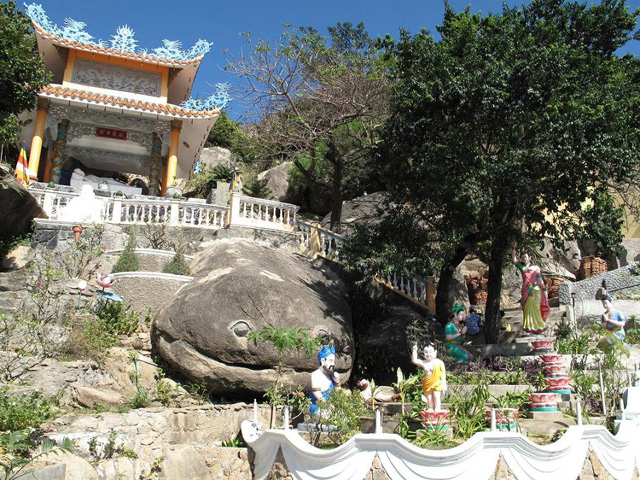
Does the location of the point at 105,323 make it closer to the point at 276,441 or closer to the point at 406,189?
the point at 276,441

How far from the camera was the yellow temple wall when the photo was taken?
872 inches

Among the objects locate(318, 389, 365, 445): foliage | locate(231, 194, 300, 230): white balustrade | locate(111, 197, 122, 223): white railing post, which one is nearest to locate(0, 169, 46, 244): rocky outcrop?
locate(111, 197, 122, 223): white railing post

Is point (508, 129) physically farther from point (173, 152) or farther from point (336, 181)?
point (173, 152)

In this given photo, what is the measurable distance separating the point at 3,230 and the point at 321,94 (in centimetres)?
1045

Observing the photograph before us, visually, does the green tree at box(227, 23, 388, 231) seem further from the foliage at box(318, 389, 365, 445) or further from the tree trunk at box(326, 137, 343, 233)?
the foliage at box(318, 389, 365, 445)

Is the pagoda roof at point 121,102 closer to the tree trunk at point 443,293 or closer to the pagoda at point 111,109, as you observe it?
the pagoda at point 111,109

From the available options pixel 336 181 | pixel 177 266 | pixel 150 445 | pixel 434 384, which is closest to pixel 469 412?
pixel 434 384

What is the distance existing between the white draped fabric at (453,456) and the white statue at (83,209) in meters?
9.81

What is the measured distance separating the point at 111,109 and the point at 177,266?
33.7 ft

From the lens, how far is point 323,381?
865 cm

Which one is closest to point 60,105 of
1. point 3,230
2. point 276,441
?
point 3,230

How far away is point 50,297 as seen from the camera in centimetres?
1109

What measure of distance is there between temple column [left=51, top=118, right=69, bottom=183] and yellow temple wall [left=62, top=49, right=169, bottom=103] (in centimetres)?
161

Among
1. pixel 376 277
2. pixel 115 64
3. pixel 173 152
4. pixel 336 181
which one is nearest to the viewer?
pixel 376 277
